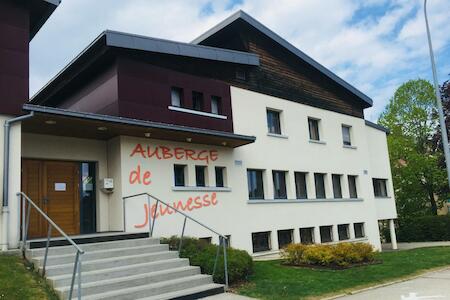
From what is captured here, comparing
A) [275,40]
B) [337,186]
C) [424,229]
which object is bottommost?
[424,229]

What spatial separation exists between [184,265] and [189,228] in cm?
344

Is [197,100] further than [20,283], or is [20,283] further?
[197,100]

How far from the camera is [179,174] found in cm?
1401

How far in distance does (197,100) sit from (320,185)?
7.60 m

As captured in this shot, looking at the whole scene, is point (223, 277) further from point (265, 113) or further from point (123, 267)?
point (265, 113)

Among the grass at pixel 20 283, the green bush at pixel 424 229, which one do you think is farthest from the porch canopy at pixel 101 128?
the green bush at pixel 424 229

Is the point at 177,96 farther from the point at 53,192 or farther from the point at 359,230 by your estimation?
the point at 359,230

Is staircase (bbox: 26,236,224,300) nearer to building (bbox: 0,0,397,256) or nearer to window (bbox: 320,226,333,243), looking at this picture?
building (bbox: 0,0,397,256)

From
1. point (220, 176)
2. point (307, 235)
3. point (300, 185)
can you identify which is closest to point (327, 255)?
point (220, 176)

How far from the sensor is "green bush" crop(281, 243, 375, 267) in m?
12.6

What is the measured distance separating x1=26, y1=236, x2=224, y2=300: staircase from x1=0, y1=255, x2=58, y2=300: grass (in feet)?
0.57

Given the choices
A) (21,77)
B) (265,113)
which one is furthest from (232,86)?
(21,77)

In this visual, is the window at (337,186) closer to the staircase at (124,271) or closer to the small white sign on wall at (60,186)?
the staircase at (124,271)

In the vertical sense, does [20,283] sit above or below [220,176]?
below
